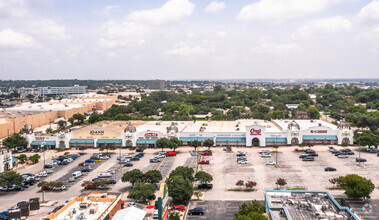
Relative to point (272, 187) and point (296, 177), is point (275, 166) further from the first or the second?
point (272, 187)

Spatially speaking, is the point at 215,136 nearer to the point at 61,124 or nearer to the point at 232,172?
the point at 232,172

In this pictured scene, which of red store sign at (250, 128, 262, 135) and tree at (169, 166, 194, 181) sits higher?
red store sign at (250, 128, 262, 135)

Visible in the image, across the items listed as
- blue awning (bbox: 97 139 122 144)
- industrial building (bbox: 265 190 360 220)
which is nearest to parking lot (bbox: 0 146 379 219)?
blue awning (bbox: 97 139 122 144)

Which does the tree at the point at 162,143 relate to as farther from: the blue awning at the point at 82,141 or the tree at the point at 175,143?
the blue awning at the point at 82,141

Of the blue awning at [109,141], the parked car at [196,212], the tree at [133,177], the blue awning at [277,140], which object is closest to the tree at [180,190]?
the parked car at [196,212]

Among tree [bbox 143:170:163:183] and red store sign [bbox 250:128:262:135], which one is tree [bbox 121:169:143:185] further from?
red store sign [bbox 250:128:262:135]

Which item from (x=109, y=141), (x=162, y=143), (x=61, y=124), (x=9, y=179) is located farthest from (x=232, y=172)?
(x=61, y=124)
